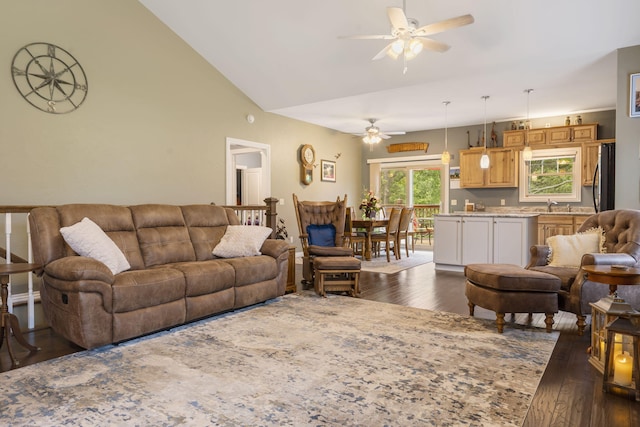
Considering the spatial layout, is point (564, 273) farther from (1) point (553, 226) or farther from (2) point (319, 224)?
(1) point (553, 226)

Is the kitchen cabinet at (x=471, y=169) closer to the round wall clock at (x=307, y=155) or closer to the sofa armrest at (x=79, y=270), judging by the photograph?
the round wall clock at (x=307, y=155)

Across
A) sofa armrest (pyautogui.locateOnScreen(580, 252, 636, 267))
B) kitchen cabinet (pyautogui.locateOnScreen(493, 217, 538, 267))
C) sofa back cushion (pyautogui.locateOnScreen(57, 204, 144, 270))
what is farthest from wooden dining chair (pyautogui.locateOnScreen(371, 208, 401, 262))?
Answer: sofa back cushion (pyautogui.locateOnScreen(57, 204, 144, 270))

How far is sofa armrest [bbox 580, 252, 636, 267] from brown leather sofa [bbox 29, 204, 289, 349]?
2792 mm

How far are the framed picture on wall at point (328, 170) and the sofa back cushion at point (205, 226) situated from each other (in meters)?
4.43

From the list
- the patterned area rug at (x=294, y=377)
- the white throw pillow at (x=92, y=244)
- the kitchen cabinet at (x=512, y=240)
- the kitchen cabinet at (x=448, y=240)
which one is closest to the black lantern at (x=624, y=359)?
the patterned area rug at (x=294, y=377)

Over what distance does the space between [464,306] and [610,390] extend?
1.89m

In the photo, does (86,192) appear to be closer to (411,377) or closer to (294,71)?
(294,71)

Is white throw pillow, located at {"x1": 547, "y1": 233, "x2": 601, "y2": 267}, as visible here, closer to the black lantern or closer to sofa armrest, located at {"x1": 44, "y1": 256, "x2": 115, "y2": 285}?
the black lantern

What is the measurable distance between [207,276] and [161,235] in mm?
811

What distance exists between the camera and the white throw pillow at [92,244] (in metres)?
3.07

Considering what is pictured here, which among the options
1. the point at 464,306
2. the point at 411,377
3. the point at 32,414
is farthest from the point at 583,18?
the point at 32,414

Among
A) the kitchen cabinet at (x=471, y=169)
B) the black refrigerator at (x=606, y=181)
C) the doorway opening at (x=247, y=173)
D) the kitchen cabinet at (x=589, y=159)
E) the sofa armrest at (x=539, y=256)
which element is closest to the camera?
the sofa armrest at (x=539, y=256)

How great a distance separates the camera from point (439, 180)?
9.11 meters

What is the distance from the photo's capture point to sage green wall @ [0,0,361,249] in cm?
404
